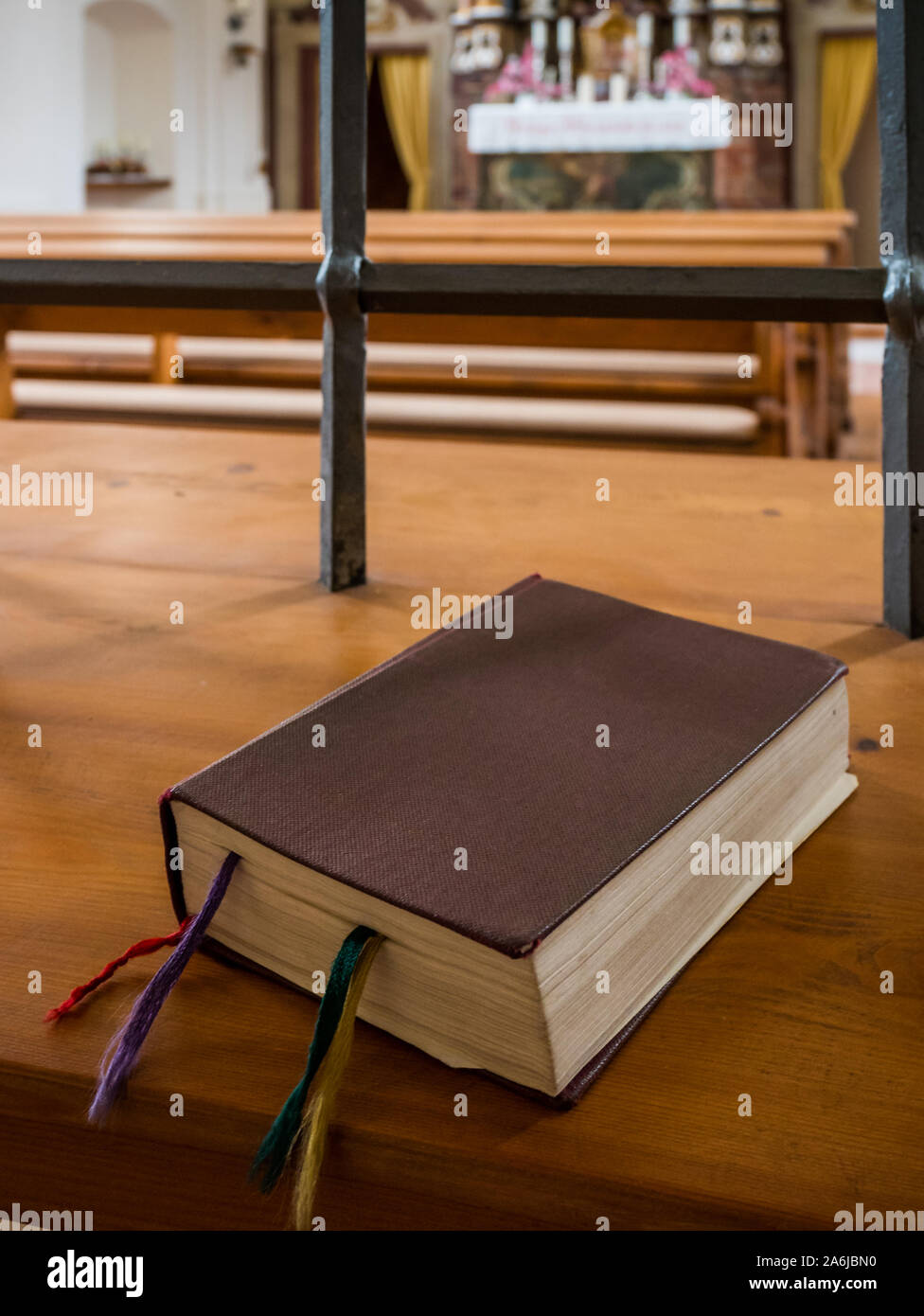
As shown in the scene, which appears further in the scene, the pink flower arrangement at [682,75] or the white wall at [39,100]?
the pink flower arrangement at [682,75]

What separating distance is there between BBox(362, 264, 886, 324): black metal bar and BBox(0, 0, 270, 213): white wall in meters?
7.30

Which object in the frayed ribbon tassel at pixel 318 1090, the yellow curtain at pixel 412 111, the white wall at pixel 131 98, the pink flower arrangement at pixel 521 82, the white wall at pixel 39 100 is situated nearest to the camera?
the frayed ribbon tassel at pixel 318 1090

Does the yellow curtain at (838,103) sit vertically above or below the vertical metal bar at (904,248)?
above

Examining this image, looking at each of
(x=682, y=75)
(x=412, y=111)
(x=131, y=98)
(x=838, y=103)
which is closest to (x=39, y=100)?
(x=131, y=98)

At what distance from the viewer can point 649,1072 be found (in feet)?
1.09

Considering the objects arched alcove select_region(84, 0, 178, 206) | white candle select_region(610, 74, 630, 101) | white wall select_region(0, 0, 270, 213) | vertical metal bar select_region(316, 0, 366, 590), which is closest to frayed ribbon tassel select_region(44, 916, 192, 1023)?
vertical metal bar select_region(316, 0, 366, 590)

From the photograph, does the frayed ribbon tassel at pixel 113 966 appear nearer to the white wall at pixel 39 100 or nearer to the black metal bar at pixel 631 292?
the black metal bar at pixel 631 292

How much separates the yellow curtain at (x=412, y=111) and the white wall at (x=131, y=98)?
3.68 feet

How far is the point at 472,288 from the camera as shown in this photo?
672 mm

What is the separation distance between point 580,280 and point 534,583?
0.67 feet

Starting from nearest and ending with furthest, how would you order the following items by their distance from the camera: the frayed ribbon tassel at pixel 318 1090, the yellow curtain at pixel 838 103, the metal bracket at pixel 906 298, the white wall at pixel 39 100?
the frayed ribbon tassel at pixel 318 1090 < the metal bracket at pixel 906 298 < the white wall at pixel 39 100 < the yellow curtain at pixel 838 103

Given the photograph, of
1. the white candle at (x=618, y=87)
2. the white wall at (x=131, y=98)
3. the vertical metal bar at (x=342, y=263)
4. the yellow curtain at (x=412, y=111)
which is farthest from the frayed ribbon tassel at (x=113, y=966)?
the yellow curtain at (x=412, y=111)

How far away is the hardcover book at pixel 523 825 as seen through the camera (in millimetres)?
323
